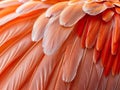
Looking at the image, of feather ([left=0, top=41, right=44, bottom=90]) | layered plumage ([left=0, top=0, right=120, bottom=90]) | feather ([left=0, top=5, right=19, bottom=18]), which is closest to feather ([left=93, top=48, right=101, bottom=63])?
layered plumage ([left=0, top=0, right=120, bottom=90])

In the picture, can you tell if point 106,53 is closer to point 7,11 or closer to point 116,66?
point 116,66

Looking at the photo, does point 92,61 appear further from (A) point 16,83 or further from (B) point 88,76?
(A) point 16,83

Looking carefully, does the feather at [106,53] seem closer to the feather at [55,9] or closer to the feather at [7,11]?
the feather at [55,9]

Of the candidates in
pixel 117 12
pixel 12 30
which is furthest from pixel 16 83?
pixel 117 12

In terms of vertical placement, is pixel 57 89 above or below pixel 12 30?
below

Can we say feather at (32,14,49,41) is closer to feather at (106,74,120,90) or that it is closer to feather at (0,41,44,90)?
feather at (0,41,44,90)
